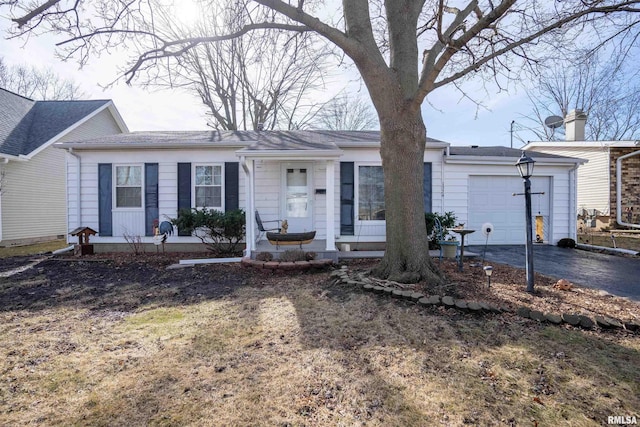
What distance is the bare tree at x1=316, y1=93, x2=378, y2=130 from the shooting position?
60.3 feet

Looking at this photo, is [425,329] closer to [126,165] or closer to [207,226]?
[207,226]

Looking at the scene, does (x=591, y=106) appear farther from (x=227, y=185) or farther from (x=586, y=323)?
(x=227, y=185)

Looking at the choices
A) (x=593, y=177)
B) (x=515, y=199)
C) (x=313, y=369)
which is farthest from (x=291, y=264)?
(x=593, y=177)

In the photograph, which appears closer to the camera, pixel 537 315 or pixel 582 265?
pixel 537 315

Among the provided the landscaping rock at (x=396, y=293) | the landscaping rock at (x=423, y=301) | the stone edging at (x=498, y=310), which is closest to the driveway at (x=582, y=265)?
the stone edging at (x=498, y=310)

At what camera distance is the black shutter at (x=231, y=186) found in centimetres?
812

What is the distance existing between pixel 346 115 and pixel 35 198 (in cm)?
1590

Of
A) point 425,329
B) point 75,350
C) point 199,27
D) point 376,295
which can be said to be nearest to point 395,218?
point 376,295

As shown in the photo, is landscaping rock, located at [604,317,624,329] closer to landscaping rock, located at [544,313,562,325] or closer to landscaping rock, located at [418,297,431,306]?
landscaping rock, located at [544,313,562,325]

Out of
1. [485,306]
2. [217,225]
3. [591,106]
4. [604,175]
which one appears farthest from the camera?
[591,106]

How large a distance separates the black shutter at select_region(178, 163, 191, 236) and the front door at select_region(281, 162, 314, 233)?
253 cm

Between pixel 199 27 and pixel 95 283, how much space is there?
28.8ft

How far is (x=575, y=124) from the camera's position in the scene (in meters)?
13.0

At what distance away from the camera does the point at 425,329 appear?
3158 millimetres
